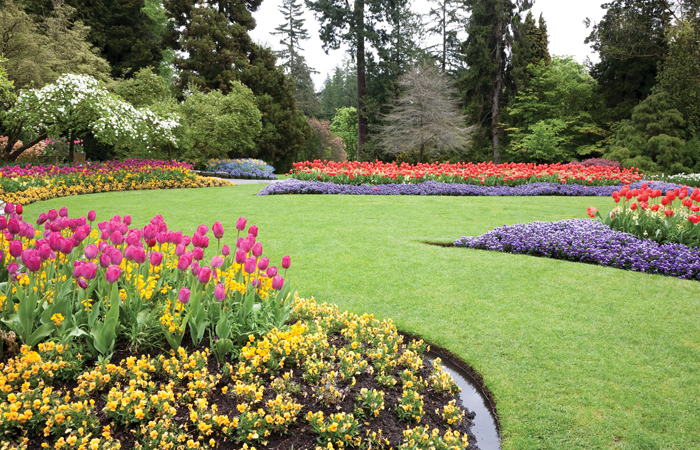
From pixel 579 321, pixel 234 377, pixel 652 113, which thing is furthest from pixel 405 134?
pixel 234 377

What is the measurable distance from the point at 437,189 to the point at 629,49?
2006cm

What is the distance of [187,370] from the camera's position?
240 cm

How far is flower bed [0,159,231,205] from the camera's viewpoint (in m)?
10.1

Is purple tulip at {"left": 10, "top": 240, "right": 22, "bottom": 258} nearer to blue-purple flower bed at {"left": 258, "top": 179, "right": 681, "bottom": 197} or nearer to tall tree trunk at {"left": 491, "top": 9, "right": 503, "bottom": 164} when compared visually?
blue-purple flower bed at {"left": 258, "top": 179, "right": 681, "bottom": 197}

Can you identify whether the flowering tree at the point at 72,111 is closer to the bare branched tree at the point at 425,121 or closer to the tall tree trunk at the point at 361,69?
the bare branched tree at the point at 425,121

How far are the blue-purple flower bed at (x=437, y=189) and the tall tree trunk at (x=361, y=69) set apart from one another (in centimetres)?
1755

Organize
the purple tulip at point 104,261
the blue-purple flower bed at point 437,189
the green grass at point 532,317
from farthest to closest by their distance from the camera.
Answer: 1. the blue-purple flower bed at point 437,189
2. the green grass at point 532,317
3. the purple tulip at point 104,261

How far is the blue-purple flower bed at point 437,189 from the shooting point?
40.4ft

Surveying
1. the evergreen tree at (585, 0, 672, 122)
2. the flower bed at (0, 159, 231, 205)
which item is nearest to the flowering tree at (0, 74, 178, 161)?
the flower bed at (0, 159, 231, 205)

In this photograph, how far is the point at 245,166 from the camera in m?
21.0

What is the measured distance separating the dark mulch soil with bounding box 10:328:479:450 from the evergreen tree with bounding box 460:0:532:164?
27.8 metres

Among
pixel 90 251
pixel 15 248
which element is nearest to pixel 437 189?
pixel 90 251

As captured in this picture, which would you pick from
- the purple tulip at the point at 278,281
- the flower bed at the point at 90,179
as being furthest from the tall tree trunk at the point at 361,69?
the purple tulip at the point at 278,281

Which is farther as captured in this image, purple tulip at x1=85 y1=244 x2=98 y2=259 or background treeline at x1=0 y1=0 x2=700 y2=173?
background treeline at x1=0 y1=0 x2=700 y2=173
